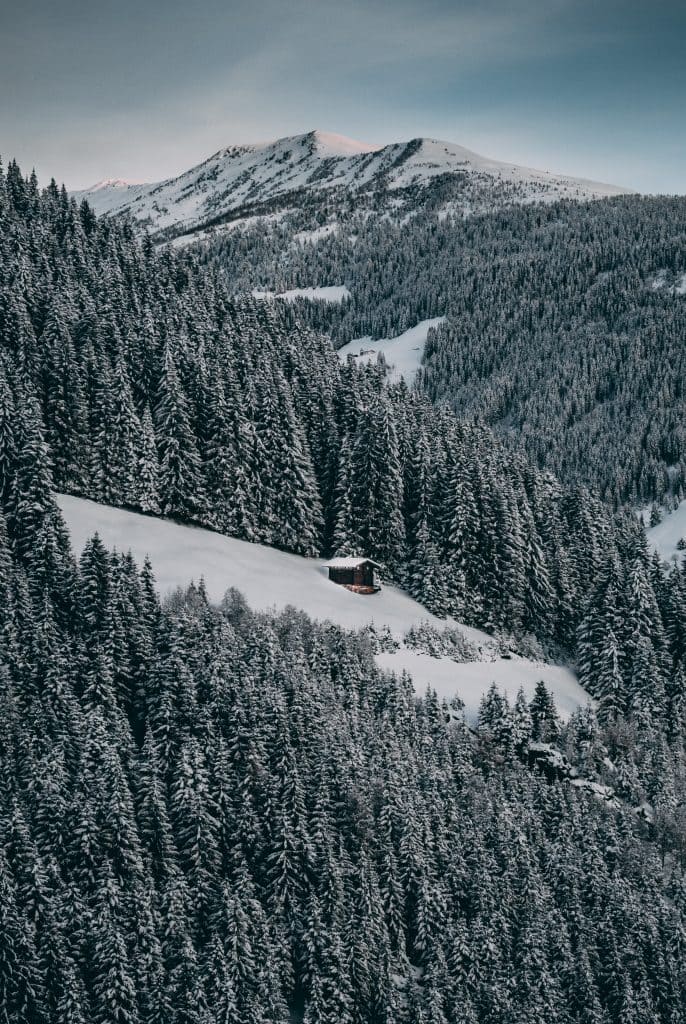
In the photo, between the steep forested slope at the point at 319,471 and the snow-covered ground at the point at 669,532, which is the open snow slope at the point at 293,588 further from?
the snow-covered ground at the point at 669,532

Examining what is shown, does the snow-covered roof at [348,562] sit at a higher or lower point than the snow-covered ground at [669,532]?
higher

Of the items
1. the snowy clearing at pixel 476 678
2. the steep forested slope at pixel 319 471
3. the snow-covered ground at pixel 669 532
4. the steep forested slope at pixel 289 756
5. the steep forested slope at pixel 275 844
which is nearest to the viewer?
the steep forested slope at pixel 275 844

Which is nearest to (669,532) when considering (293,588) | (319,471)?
(319,471)

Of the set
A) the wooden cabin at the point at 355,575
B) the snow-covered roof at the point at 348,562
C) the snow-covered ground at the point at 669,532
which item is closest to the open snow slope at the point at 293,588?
the wooden cabin at the point at 355,575

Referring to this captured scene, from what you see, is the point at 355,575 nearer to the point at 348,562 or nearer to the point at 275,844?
the point at 348,562

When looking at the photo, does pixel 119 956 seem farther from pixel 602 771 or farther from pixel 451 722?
pixel 602 771

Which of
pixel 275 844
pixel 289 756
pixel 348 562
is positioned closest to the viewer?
pixel 275 844
